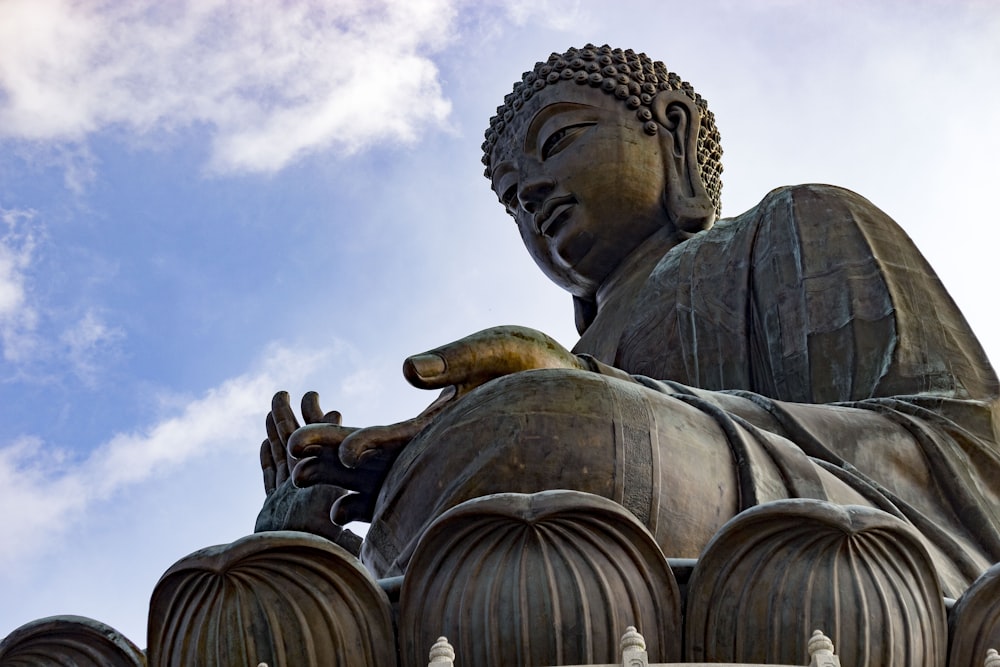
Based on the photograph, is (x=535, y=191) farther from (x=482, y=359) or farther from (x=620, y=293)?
(x=482, y=359)

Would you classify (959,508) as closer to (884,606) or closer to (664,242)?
(884,606)

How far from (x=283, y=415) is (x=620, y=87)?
346 cm

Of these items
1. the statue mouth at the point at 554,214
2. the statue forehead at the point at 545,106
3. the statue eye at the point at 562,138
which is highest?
the statue forehead at the point at 545,106

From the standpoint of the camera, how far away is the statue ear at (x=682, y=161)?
10188 mm

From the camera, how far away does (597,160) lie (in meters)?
10.1

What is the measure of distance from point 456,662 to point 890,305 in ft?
11.9

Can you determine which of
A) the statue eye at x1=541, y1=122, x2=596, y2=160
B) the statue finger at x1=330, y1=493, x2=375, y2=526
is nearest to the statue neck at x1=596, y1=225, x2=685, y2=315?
the statue eye at x1=541, y1=122, x2=596, y2=160

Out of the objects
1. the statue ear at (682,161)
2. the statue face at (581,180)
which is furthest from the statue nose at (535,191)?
the statue ear at (682,161)

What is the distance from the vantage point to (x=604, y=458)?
6.27 metres

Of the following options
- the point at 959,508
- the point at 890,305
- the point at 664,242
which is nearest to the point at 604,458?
the point at 959,508

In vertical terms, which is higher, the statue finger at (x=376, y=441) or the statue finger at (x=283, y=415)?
the statue finger at (x=283, y=415)

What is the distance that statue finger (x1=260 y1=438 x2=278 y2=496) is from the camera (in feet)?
27.3

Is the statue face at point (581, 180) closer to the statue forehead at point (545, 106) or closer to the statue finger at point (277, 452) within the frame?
the statue forehead at point (545, 106)

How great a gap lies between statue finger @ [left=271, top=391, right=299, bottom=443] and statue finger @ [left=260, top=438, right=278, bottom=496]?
0.44 meters
